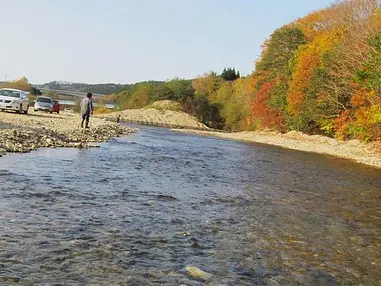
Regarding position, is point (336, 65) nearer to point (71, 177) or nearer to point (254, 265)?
point (71, 177)

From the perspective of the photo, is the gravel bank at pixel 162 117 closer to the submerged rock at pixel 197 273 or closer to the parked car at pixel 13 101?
the parked car at pixel 13 101

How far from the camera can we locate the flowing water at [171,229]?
18.6 ft

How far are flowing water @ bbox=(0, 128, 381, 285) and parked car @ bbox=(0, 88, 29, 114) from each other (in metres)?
22.1

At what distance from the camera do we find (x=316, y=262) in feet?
21.7

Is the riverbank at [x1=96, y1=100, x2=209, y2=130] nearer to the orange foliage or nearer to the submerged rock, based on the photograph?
the orange foliage

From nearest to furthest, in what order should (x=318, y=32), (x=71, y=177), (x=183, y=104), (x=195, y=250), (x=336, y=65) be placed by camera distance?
(x=195, y=250) → (x=71, y=177) → (x=336, y=65) → (x=318, y=32) → (x=183, y=104)

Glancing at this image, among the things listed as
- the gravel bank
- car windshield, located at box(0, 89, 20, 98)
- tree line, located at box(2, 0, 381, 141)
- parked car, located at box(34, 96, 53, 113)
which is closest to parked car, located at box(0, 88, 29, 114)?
car windshield, located at box(0, 89, 20, 98)

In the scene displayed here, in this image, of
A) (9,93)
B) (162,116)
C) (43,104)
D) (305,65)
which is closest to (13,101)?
(9,93)

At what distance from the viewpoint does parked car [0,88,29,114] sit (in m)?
34.4

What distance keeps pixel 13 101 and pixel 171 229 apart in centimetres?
3038

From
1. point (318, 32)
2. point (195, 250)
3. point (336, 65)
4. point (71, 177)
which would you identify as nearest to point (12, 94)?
point (71, 177)

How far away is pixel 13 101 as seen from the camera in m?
34.6

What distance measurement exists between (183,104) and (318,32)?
2081 inches

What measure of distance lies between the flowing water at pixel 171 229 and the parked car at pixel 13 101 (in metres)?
22.1
